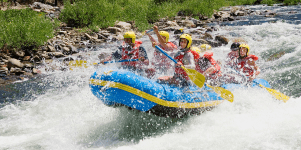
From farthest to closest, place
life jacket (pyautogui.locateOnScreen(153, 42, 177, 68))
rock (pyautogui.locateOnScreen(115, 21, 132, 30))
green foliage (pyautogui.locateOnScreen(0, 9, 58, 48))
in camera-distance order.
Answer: rock (pyautogui.locateOnScreen(115, 21, 132, 30))
green foliage (pyautogui.locateOnScreen(0, 9, 58, 48))
life jacket (pyautogui.locateOnScreen(153, 42, 177, 68))

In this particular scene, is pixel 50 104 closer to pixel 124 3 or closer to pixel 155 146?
pixel 155 146

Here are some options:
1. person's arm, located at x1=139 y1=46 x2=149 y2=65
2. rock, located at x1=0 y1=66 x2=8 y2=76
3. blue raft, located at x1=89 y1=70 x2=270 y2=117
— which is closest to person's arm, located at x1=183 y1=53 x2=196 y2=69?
blue raft, located at x1=89 y1=70 x2=270 y2=117

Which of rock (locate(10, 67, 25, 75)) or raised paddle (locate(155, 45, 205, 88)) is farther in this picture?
rock (locate(10, 67, 25, 75))

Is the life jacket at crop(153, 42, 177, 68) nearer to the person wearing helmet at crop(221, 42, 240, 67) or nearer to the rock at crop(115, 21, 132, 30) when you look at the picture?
the person wearing helmet at crop(221, 42, 240, 67)

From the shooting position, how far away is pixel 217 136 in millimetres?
4203

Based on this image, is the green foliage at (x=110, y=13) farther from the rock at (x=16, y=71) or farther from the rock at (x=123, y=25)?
the rock at (x=16, y=71)

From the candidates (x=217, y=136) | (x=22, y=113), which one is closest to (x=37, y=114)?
(x=22, y=113)

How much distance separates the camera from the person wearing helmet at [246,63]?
5.49 meters

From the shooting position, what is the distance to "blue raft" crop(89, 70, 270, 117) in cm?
400

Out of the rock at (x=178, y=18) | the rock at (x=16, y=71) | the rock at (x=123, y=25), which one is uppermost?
the rock at (x=178, y=18)

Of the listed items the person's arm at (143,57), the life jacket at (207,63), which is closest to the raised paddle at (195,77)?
the life jacket at (207,63)

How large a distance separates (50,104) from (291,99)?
18.0ft

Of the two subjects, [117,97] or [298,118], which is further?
[298,118]

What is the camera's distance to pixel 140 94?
3.99 metres
